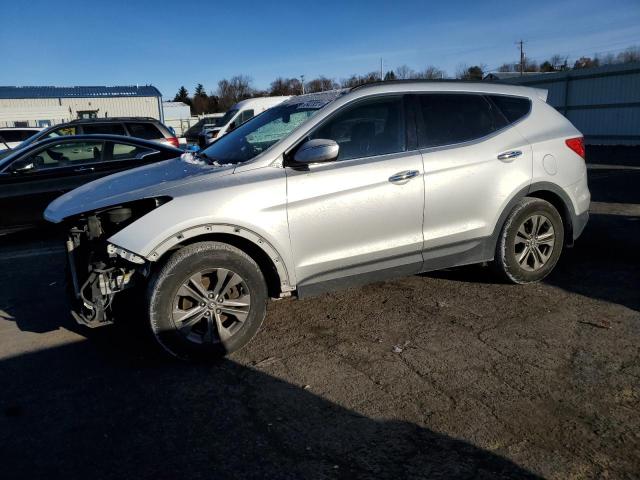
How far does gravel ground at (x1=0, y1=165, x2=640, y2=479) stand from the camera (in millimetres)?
2639

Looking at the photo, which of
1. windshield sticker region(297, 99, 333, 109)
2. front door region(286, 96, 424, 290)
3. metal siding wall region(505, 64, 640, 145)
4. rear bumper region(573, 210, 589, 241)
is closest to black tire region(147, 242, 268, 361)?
front door region(286, 96, 424, 290)

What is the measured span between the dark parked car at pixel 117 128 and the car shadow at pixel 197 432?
29.3ft

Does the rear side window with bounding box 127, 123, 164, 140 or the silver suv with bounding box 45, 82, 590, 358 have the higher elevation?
the rear side window with bounding box 127, 123, 164, 140

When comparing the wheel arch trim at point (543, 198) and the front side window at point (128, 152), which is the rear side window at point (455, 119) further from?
the front side window at point (128, 152)

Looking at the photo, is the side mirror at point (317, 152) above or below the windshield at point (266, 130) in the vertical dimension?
below

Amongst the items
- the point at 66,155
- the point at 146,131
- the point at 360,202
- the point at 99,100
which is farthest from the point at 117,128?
the point at 99,100

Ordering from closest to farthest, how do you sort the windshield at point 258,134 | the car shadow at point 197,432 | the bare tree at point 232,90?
the car shadow at point 197,432
the windshield at point 258,134
the bare tree at point 232,90

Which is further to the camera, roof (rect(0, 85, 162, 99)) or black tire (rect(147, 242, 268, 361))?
roof (rect(0, 85, 162, 99))

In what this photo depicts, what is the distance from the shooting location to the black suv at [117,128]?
11.8 meters

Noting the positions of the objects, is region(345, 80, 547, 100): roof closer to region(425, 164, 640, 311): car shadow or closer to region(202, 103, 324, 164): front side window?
region(202, 103, 324, 164): front side window

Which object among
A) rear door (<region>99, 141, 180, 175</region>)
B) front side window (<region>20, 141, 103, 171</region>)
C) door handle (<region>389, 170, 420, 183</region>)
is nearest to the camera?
door handle (<region>389, 170, 420, 183</region>)

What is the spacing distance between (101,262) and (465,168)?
9.69ft

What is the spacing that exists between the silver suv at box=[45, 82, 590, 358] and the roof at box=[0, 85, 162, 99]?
46.2 metres

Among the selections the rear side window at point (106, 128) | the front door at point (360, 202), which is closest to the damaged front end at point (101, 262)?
the front door at point (360, 202)
